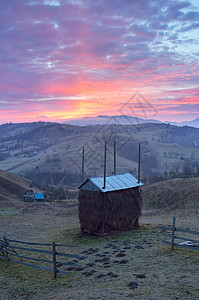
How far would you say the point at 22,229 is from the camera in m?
21.2

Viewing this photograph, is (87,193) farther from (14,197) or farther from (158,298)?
(14,197)

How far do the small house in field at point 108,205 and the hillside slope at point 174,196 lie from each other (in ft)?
30.5

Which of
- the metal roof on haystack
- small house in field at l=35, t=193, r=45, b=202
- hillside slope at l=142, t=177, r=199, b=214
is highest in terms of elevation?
the metal roof on haystack

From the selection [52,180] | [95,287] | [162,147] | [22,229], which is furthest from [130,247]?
[162,147]

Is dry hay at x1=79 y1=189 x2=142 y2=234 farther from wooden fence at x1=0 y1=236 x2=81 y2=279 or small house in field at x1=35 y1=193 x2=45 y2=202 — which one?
small house in field at x1=35 y1=193 x2=45 y2=202

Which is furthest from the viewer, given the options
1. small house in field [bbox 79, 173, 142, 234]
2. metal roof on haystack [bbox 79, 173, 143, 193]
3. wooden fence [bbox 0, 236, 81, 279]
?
metal roof on haystack [bbox 79, 173, 143, 193]

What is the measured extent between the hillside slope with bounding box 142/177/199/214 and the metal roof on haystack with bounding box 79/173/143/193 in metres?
9.36

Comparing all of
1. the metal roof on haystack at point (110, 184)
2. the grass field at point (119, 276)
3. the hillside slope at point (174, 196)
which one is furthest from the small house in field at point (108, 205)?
the hillside slope at point (174, 196)

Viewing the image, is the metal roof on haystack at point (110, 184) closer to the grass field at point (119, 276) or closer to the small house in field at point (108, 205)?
the small house in field at point (108, 205)

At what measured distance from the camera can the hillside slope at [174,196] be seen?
1001 inches

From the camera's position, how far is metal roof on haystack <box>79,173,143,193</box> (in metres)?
16.2

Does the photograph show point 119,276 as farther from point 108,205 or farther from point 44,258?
point 108,205

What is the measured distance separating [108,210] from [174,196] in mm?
14731

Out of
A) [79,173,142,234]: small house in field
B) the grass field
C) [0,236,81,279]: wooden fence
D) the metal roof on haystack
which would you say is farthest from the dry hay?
[0,236,81,279]: wooden fence
